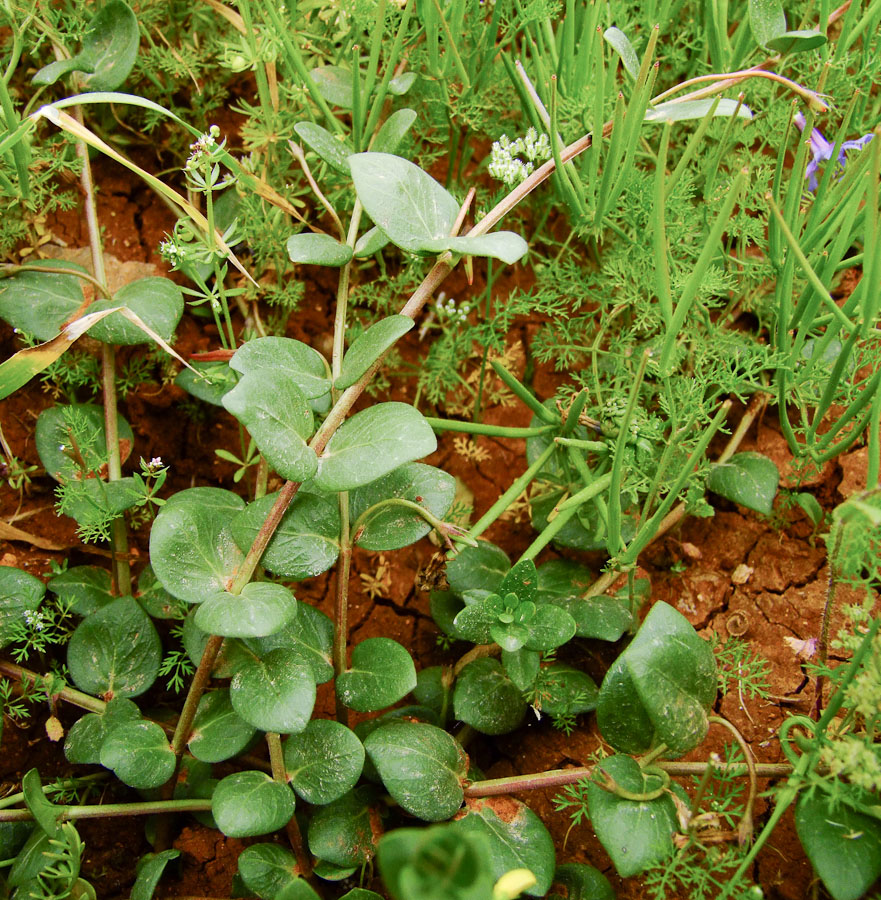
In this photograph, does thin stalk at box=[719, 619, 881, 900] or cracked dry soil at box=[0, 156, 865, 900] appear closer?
thin stalk at box=[719, 619, 881, 900]

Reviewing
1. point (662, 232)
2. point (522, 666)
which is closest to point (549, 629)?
point (522, 666)

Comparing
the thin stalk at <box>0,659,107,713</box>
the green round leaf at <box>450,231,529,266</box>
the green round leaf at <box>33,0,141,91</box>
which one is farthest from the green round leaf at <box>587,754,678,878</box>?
the green round leaf at <box>33,0,141,91</box>

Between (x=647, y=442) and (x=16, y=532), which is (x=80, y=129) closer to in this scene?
(x=16, y=532)

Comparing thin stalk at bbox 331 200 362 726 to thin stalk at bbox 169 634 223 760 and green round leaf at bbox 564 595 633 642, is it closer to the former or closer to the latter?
thin stalk at bbox 169 634 223 760

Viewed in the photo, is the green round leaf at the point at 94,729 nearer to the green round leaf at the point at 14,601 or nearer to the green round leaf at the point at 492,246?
the green round leaf at the point at 14,601

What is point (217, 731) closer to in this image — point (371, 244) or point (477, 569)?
point (477, 569)

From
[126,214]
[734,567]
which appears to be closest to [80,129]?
[126,214]

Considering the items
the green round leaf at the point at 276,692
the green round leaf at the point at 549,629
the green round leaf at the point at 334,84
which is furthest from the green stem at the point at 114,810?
the green round leaf at the point at 334,84

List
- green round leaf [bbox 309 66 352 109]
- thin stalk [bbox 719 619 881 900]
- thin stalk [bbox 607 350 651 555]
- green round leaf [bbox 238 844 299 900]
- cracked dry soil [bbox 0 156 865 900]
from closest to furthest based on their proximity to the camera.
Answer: thin stalk [bbox 719 619 881 900], thin stalk [bbox 607 350 651 555], green round leaf [bbox 238 844 299 900], cracked dry soil [bbox 0 156 865 900], green round leaf [bbox 309 66 352 109]
